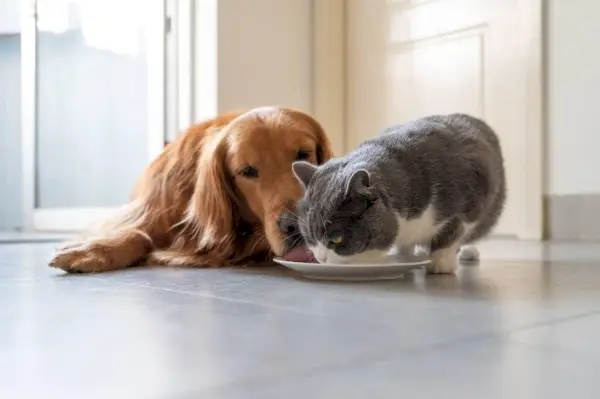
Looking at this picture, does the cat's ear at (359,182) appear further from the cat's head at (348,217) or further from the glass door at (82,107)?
the glass door at (82,107)

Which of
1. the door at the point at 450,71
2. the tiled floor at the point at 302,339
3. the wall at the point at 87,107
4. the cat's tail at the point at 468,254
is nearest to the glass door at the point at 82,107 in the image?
the wall at the point at 87,107

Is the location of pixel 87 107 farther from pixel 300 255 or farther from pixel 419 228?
pixel 419 228

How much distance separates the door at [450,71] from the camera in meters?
2.54

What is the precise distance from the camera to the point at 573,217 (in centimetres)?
241

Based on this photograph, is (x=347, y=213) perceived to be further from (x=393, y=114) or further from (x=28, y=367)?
(x=393, y=114)

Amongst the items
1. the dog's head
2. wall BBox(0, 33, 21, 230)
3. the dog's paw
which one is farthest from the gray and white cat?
wall BBox(0, 33, 21, 230)

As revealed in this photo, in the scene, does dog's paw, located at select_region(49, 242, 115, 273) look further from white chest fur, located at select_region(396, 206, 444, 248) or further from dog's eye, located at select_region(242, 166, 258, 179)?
white chest fur, located at select_region(396, 206, 444, 248)

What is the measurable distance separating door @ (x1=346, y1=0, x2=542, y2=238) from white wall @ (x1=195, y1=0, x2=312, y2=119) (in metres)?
0.26

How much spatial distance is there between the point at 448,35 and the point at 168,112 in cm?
124

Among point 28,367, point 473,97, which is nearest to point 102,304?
point 28,367

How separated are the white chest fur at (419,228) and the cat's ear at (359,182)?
0.10 meters

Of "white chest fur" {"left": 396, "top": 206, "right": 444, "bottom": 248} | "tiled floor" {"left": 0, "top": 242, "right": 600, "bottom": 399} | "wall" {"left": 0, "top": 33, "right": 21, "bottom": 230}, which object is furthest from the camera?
"wall" {"left": 0, "top": 33, "right": 21, "bottom": 230}

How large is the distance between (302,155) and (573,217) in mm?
1320

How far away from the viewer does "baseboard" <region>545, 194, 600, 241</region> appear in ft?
7.74
